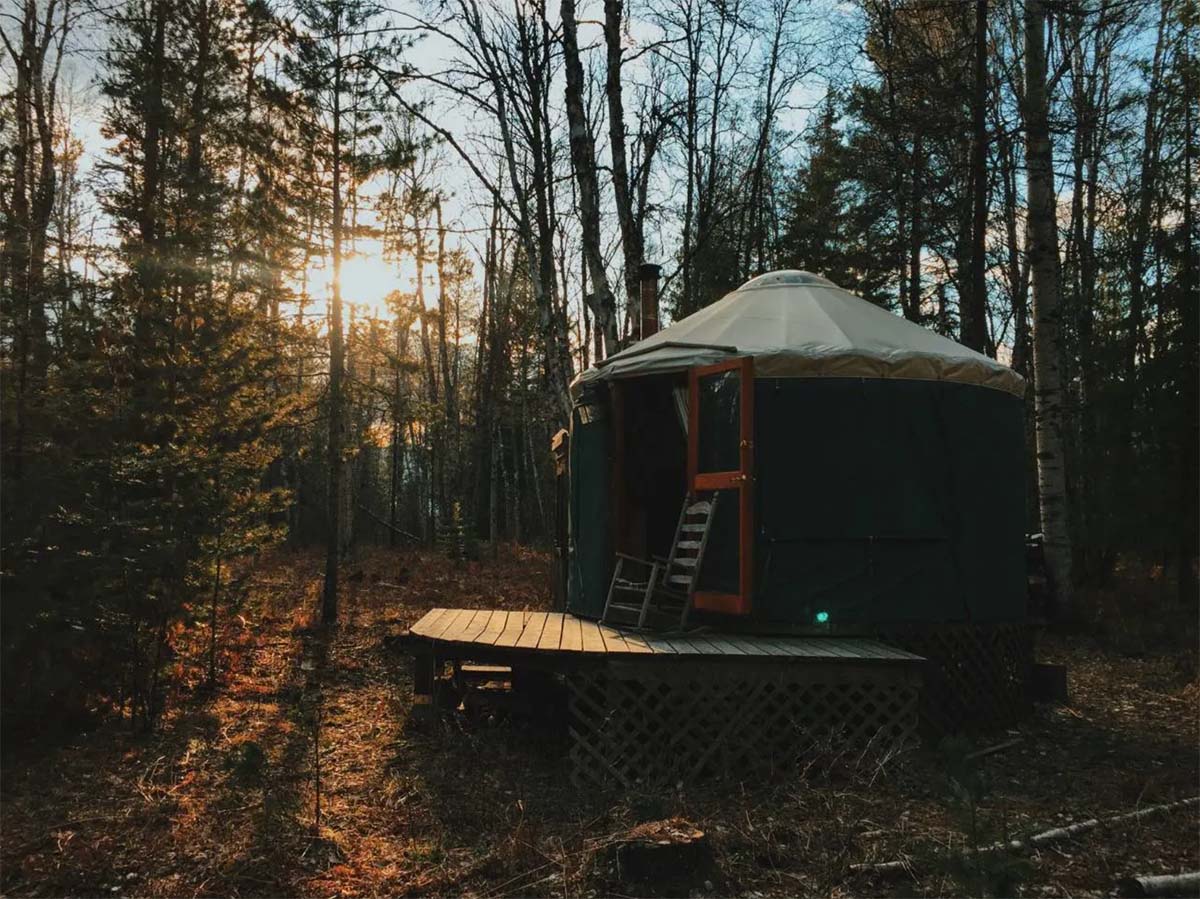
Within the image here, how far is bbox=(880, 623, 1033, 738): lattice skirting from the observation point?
5184 millimetres

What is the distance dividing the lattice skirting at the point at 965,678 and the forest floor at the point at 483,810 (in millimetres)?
182

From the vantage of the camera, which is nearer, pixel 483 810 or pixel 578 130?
pixel 483 810

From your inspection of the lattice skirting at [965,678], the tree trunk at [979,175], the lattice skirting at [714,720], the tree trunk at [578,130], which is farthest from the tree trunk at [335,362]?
the tree trunk at [979,175]

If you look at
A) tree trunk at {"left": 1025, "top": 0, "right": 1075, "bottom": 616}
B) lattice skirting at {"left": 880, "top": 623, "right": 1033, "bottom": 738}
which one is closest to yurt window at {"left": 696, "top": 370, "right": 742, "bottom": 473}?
lattice skirting at {"left": 880, "top": 623, "right": 1033, "bottom": 738}

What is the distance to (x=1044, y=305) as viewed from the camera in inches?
315

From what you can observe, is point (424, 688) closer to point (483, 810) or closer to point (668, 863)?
point (483, 810)

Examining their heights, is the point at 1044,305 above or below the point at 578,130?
below

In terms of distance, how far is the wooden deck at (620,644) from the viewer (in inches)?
173

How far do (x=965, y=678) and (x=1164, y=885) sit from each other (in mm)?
2685

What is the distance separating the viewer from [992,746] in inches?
194

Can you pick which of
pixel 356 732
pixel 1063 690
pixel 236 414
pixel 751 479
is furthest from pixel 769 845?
pixel 236 414

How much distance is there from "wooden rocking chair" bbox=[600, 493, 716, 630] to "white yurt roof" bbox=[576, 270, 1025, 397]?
100cm

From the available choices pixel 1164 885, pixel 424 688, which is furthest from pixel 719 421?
pixel 1164 885

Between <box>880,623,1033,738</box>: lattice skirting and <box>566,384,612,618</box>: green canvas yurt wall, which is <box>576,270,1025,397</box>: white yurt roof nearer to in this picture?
<box>566,384,612,618</box>: green canvas yurt wall
